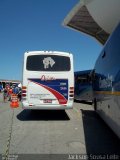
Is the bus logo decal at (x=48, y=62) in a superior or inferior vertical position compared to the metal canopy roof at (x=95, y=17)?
inferior

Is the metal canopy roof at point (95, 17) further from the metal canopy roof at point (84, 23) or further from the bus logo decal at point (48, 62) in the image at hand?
the bus logo decal at point (48, 62)

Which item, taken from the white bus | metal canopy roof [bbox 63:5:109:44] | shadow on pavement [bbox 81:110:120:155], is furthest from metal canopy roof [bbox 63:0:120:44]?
shadow on pavement [bbox 81:110:120:155]

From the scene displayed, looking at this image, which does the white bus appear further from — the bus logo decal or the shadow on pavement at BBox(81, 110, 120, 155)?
the shadow on pavement at BBox(81, 110, 120, 155)

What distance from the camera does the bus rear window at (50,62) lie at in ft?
43.5

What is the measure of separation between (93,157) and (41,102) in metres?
6.73

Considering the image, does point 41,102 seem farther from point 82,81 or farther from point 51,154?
point 82,81

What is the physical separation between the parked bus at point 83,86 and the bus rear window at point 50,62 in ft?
34.6

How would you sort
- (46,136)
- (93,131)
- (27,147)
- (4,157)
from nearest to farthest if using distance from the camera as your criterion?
1. (4,157)
2. (27,147)
3. (46,136)
4. (93,131)

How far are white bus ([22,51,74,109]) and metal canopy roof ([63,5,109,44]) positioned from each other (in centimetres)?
1424

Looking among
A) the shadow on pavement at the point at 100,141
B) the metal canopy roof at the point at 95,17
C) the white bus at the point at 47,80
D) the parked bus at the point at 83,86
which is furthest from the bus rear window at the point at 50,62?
the parked bus at the point at 83,86

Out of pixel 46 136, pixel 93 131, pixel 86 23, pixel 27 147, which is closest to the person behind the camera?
pixel 27 147

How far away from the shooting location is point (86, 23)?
3181 cm

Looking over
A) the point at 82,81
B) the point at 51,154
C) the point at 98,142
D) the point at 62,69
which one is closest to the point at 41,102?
the point at 62,69

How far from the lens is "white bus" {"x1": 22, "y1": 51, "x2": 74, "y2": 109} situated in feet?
42.8
